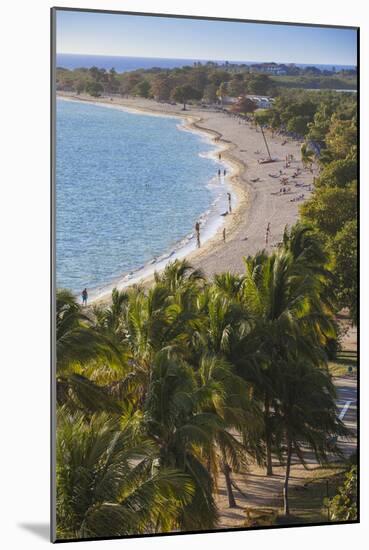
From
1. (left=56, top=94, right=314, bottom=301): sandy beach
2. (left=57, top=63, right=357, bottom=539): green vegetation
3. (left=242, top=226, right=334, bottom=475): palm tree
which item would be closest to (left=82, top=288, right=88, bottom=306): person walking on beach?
(left=57, top=63, right=357, bottom=539): green vegetation

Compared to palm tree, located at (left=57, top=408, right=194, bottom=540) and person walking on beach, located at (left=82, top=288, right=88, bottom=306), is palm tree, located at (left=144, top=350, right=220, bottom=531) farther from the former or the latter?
person walking on beach, located at (left=82, top=288, right=88, bottom=306)

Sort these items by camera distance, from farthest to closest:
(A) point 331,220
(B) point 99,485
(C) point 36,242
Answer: (A) point 331,220
(C) point 36,242
(B) point 99,485

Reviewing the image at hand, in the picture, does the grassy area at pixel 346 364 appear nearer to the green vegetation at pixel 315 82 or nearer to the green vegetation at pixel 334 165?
the green vegetation at pixel 334 165

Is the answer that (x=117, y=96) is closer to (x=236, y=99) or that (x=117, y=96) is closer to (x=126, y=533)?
(x=236, y=99)

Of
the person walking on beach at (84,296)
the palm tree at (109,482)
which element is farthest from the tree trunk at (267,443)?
the person walking on beach at (84,296)
